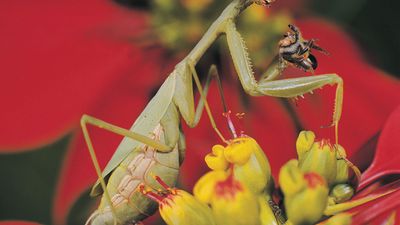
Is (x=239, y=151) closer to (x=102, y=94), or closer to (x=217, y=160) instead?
(x=217, y=160)

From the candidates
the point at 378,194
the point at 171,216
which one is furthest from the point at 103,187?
the point at 378,194

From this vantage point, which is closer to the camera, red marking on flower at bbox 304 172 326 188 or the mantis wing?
red marking on flower at bbox 304 172 326 188

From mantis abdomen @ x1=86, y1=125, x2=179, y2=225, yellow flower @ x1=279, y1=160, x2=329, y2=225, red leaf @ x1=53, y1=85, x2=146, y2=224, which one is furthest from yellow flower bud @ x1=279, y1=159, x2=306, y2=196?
red leaf @ x1=53, y1=85, x2=146, y2=224

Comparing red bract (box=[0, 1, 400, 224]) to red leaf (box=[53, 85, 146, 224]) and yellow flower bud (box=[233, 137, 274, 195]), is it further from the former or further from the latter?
yellow flower bud (box=[233, 137, 274, 195])

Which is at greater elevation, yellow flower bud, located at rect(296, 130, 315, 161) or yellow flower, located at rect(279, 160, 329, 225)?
yellow flower bud, located at rect(296, 130, 315, 161)

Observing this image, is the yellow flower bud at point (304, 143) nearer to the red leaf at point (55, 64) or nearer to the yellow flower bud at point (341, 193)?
the yellow flower bud at point (341, 193)

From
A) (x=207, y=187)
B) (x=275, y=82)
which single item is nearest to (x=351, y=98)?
(x=275, y=82)
